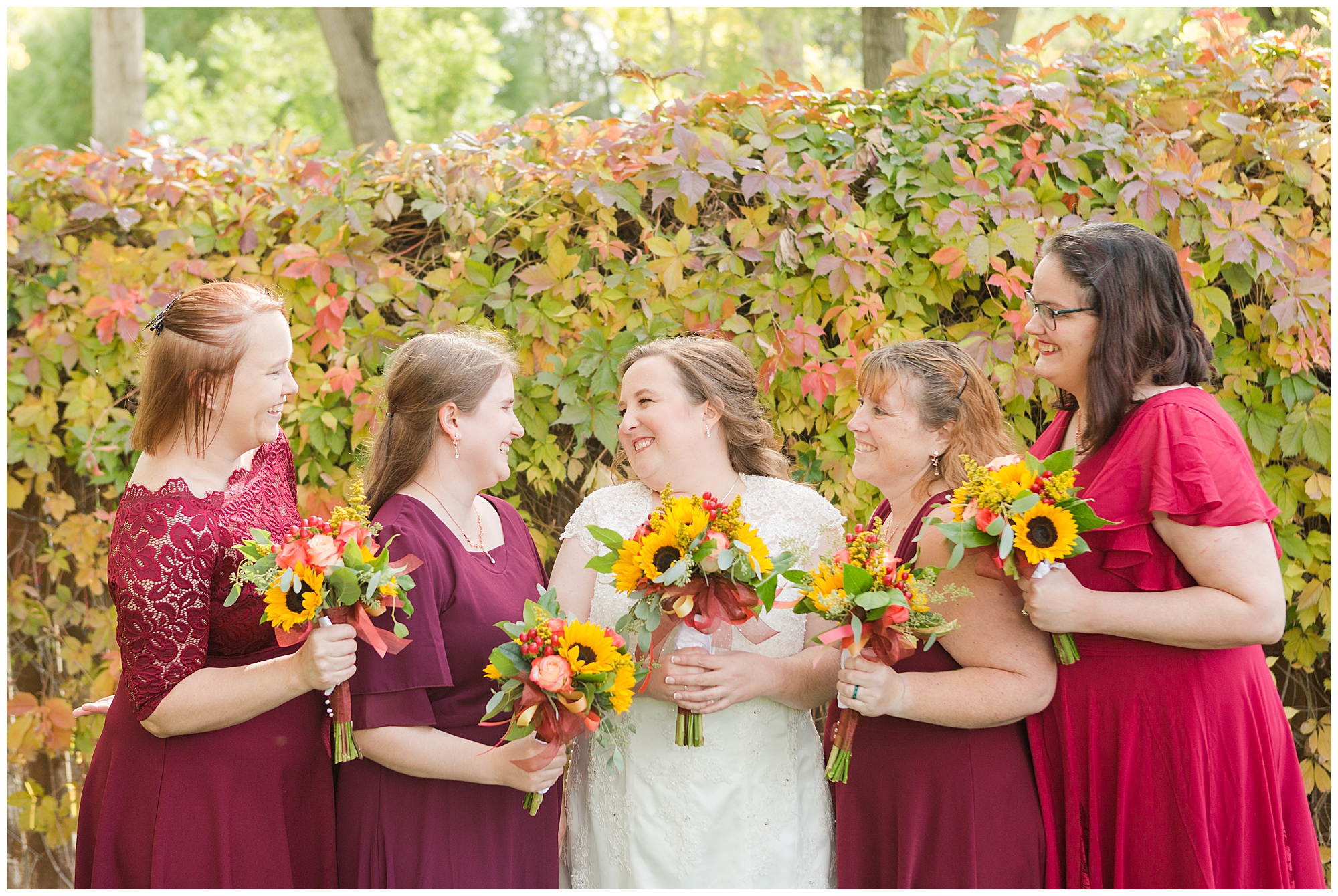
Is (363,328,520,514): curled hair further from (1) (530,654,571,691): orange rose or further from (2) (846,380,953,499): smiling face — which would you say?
(2) (846,380,953,499): smiling face

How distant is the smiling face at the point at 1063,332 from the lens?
2.47 meters

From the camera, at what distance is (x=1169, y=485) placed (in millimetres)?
2301

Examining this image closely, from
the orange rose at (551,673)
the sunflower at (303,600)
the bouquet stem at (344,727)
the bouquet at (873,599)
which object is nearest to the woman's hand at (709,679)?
the bouquet at (873,599)

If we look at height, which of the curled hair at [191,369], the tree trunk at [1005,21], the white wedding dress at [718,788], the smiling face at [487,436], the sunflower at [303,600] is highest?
the tree trunk at [1005,21]

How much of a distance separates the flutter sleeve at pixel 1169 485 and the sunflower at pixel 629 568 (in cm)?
111

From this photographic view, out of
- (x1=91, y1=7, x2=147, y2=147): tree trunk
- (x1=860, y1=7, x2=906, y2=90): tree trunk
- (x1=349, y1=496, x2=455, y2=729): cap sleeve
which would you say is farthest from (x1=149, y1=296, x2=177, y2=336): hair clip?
(x1=91, y1=7, x2=147, y2=147): tree trunk

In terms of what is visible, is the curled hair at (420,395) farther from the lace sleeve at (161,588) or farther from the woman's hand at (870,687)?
the woman's hand at (870,687)

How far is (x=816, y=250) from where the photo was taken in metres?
3.57

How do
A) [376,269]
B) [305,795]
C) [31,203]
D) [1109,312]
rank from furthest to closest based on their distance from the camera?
[31,203] < [376,269] < [305,795] < [1109,312]

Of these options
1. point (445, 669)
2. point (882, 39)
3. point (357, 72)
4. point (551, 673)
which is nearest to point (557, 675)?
point (551, 673)

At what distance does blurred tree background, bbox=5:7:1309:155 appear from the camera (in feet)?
53.4

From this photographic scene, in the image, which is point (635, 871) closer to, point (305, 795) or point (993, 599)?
point (305, 795)

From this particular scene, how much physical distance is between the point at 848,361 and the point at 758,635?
4.04 ft

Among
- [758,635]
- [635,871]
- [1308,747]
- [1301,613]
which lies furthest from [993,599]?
[1308,747]
